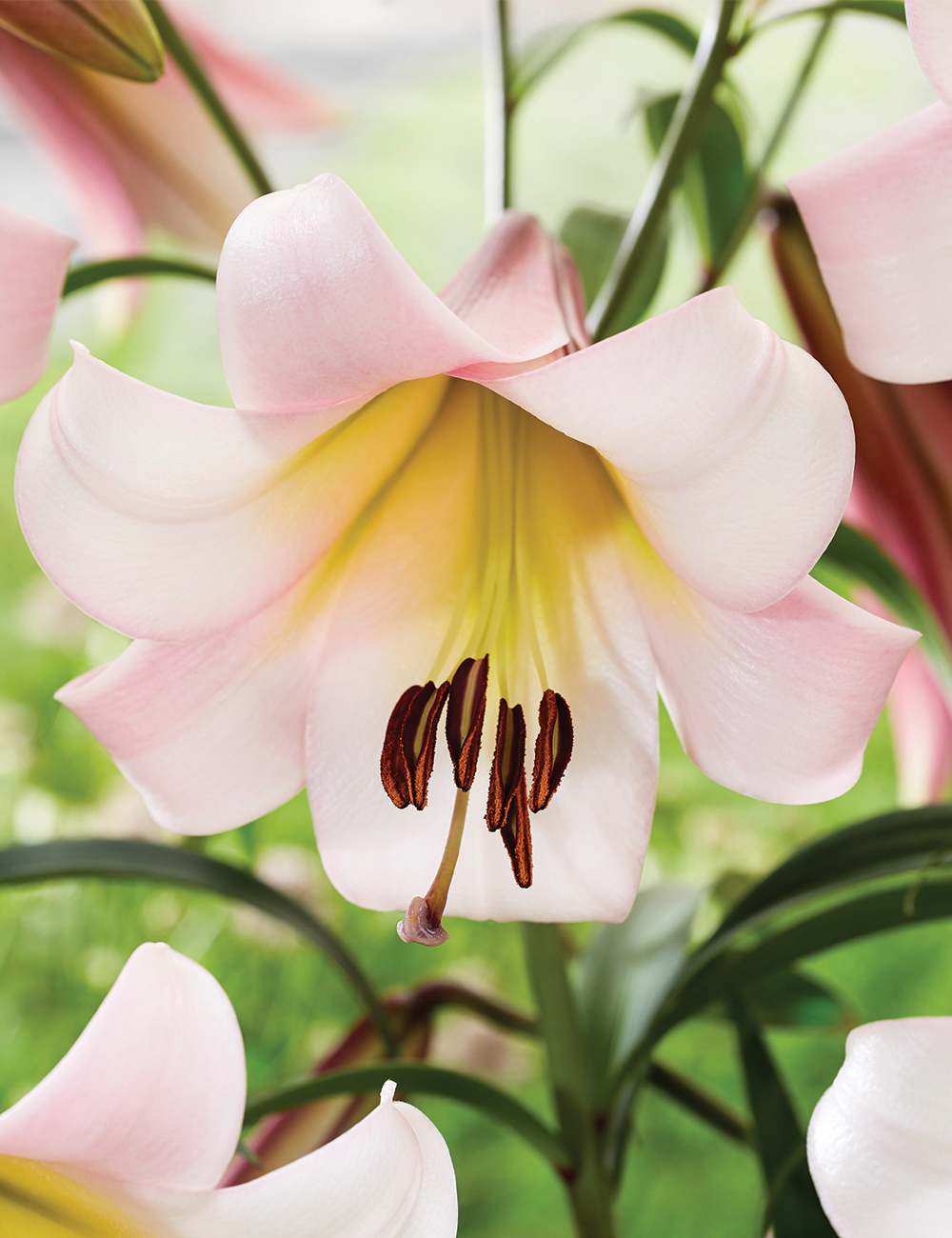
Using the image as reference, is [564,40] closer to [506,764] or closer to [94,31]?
[94,31]

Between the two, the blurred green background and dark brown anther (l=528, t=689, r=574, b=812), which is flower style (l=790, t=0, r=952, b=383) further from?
the blurred green background

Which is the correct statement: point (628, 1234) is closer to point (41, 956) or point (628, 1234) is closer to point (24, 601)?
point (41, 956)

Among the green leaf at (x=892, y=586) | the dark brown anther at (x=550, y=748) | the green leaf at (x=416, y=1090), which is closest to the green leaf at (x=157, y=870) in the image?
the green leaf at (x=416, y=1090)

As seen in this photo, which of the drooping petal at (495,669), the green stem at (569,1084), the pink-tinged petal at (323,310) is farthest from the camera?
the green stem at (569,1084)

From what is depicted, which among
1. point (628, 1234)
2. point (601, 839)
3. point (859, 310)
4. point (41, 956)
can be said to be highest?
point (859, 310)

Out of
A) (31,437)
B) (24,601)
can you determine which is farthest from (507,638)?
(24,601)

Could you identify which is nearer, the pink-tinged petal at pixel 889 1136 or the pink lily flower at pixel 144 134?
the pink-tinged petal at pixel 889 1136

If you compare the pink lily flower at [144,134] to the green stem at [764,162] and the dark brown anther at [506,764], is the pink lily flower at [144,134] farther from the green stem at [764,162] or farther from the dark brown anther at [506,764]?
the dark brown anther at [506,764]
